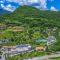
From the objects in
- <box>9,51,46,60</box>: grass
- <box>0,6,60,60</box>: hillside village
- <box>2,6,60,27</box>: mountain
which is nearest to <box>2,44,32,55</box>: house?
<box>0,6,60,60</box>: hillside village

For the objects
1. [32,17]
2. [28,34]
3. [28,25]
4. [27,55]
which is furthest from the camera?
[32,17]

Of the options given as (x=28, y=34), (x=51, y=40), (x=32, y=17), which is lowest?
(x=51, y=40)

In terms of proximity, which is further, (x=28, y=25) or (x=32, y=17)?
(x=32, y=17)

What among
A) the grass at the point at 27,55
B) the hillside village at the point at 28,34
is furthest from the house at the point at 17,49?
the grass at the point at 27,55

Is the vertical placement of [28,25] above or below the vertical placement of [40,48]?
above

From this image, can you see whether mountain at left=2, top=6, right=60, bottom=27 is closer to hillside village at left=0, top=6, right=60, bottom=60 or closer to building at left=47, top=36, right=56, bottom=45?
hillside village at left=0, top=6, right=60, bottom=60

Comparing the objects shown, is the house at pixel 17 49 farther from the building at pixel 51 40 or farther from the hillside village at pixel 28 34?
the building at pixel 51 40

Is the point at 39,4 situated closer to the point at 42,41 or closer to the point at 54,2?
the point at 54,2

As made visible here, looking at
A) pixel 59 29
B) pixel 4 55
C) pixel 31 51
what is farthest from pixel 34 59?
pixel 59 29

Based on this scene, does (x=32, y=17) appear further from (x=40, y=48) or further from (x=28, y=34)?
(x=40, y=48)

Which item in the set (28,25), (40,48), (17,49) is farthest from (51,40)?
(17,49)
